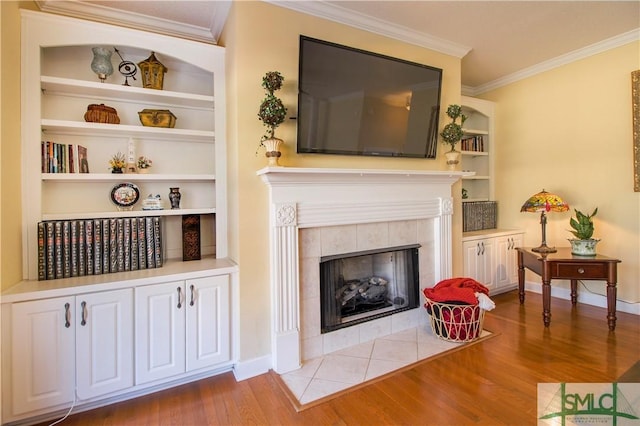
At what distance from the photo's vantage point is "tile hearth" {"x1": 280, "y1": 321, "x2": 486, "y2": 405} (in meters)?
1.95

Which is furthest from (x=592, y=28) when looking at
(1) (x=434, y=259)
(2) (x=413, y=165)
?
(1) (x=434, y=259)

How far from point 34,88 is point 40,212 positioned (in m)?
0.77

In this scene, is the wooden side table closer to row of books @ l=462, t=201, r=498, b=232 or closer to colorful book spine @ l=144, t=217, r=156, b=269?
row of books @ l=462, t=201, r=498, b=232

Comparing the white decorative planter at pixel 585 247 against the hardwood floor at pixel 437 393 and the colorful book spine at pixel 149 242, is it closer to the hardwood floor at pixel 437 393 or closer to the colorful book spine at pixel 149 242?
the hardwood floor at pixel 437 393

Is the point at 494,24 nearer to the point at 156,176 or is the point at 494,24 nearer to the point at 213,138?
the point at 213,138

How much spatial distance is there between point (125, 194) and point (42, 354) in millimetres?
1097

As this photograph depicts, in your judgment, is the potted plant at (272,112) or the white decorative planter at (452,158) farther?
the white decorative planter at (452,158)

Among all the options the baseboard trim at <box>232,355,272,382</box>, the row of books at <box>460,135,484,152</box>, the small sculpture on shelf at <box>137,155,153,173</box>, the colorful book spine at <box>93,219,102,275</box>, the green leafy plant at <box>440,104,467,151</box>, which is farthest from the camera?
the row of books at <box>460,135,484,152</box>

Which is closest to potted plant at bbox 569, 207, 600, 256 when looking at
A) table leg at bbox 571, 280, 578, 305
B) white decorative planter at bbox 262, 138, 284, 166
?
table leg at bbox 571, 280, 578, 305

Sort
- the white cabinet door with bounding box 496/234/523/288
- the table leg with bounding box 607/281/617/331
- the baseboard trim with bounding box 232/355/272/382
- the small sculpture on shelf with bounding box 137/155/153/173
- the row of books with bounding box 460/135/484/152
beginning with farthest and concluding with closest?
1. the row of books with bounding box 460/135/484/152
2. the white cabinet door with bounding box 496/234/523/288
3. the table leg with bounding box 607/281/617/331
4. the small sculpture on shelf with bounding box 137/155/153/173
5. the baseboard trim with bounding box 232/355/272/382

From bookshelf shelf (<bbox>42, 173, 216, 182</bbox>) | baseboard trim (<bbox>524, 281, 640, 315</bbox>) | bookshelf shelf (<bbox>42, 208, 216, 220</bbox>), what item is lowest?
baseboard trim (<bbox>524, 281, 640, 315</bbox>)

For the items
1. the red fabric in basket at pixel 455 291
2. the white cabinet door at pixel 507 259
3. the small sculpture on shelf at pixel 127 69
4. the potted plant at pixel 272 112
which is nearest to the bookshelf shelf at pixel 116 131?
the small sculpture on shelf at pixel 127 69

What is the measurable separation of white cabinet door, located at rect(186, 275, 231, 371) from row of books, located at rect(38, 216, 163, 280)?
384 mm

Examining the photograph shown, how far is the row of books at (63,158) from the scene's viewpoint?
2027 millimetres
